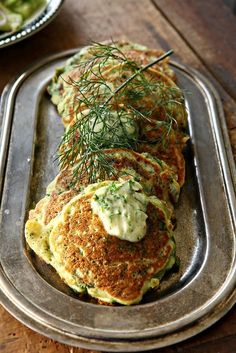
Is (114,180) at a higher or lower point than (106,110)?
lower

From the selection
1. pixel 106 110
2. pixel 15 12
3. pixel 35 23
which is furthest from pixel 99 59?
pixel 15 12

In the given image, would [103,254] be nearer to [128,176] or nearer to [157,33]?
[128,176]

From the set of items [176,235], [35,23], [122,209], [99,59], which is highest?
[35,23]

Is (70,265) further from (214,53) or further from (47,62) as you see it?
A: (214,53)

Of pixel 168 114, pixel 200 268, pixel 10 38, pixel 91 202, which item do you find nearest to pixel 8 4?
pixel 10 38

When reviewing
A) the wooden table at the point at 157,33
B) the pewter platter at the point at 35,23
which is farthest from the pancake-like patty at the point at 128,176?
the pewter platter at the point at 35,23

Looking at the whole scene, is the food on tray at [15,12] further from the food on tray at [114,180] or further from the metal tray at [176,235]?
the food on tray at [114,180]

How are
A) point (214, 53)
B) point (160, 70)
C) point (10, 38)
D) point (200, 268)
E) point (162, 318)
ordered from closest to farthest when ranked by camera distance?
point (162, 318) < point (200, 268) < point (160, 70) < point (10, 38) < point (214, 53)
